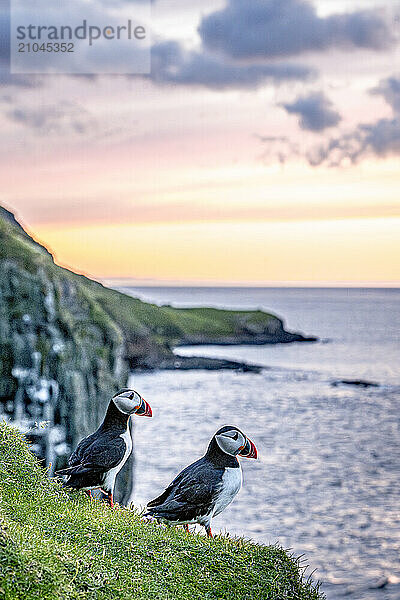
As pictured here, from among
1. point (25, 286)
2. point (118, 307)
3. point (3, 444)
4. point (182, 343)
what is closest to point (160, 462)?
point (25, 286)

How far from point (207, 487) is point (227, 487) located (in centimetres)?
29

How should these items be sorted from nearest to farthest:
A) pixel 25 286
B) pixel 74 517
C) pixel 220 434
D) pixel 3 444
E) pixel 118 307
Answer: pixel 74 517
pixel 220 434
pixel 3 444
pixel 25 286
pixel 118 307

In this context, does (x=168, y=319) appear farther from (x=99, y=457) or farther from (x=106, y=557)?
(x=106, y=557)

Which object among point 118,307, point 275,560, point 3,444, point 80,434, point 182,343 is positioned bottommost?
point 182,343

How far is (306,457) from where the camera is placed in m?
41.0

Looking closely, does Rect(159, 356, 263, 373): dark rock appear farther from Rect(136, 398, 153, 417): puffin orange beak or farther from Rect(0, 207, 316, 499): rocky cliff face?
Rect(136, 398, 153, 417): puffin orange beak

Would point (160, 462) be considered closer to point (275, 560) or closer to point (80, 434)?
point (80, 434)

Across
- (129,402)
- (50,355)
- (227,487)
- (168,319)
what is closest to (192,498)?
(227,487)

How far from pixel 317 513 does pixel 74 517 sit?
23.5 metres

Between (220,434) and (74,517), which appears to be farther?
(220,434)

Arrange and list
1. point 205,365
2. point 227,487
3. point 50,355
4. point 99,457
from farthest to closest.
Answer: point 205,365 → point 50,355 → point 99,457 → point 227,487

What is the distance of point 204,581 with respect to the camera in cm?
762

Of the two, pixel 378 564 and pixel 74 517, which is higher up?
pixel 74 517

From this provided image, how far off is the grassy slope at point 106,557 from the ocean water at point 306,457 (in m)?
14.1
